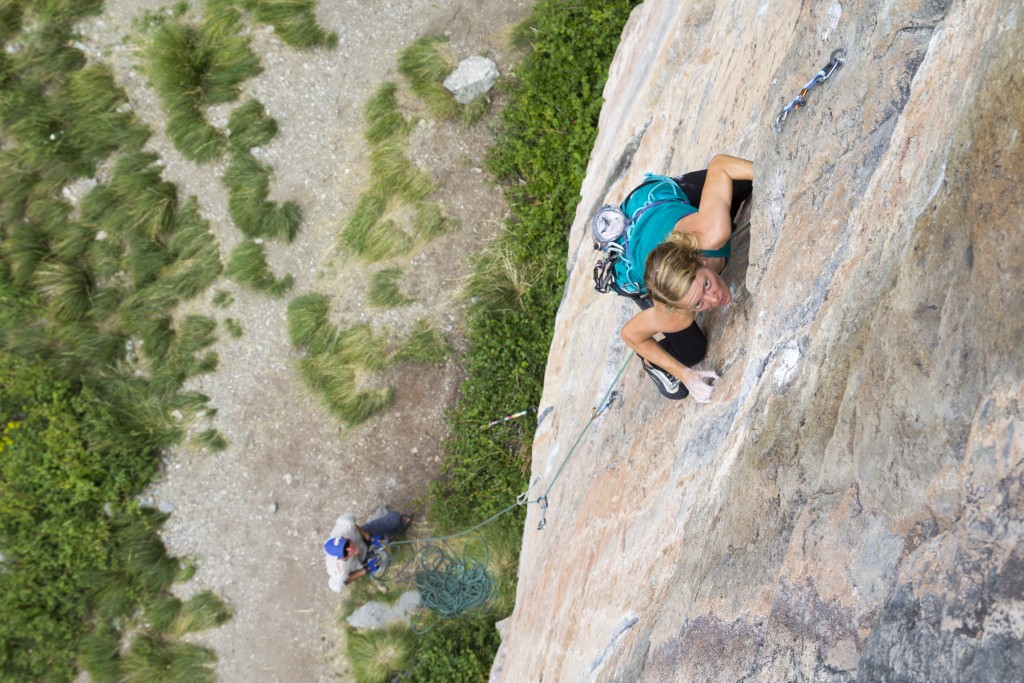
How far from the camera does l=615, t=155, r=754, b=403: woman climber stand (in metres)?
3.32

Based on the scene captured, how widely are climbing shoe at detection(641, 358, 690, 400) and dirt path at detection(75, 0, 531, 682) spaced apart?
4.20 metres

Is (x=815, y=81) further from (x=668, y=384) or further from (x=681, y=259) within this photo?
(x=668, y=384)

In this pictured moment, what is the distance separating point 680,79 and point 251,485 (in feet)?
19.7

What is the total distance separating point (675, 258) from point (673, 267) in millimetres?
46

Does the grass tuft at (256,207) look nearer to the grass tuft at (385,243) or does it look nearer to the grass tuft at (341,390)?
the grass tuft at (385,243)

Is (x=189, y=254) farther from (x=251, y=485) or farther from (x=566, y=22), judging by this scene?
(x=566, y=22)

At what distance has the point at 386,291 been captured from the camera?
780 cm

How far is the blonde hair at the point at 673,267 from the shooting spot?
10.7ft

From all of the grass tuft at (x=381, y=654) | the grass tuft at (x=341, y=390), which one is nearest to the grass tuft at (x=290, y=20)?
the grass tuft at (x=341, y=390)

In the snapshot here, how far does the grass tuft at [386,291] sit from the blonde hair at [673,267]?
483cm

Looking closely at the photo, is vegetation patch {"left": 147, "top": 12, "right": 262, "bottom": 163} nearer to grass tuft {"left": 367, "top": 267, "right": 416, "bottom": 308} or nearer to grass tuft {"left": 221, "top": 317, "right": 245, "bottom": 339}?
grass tuft {"left": 221, "top": 317, "right": 245, "bottom": 339}

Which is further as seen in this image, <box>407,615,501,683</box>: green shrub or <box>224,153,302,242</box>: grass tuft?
<box>224,153,302,242</box>: grass tuft

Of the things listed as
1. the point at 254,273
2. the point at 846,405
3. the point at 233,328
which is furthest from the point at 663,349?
the point at 233,328

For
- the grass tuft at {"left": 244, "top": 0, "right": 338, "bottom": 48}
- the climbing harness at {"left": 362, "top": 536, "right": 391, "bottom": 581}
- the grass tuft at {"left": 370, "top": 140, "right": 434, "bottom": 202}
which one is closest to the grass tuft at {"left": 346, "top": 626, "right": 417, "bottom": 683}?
the climbing harness at {"left": 362, "top": 536, "right": 391, "bottom": 581}
